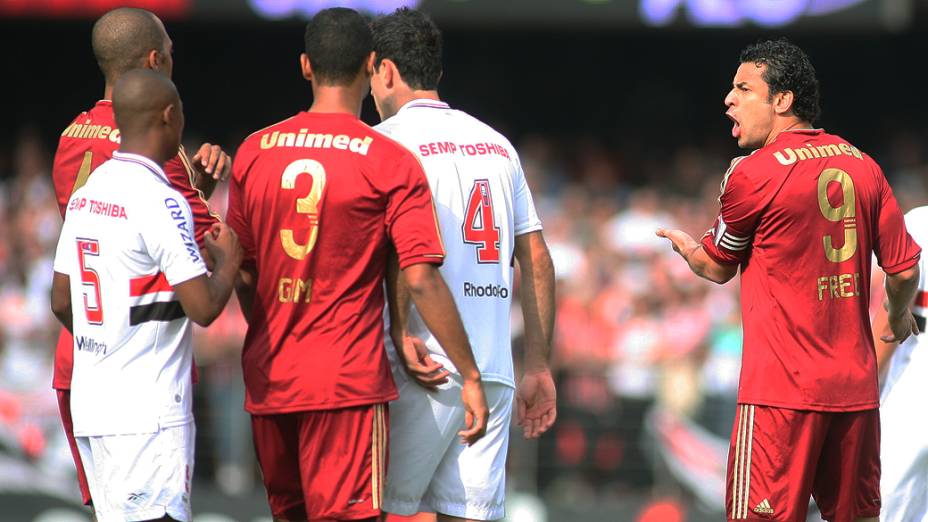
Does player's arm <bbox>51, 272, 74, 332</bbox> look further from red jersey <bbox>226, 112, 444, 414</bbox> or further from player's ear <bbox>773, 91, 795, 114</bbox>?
player's ear <bbox>773, 91, 795, 114</bbox>

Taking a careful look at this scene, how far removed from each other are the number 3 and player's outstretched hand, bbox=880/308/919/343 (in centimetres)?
47

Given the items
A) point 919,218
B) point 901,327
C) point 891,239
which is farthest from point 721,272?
point 919,218

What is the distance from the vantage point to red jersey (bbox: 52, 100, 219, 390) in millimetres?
5137

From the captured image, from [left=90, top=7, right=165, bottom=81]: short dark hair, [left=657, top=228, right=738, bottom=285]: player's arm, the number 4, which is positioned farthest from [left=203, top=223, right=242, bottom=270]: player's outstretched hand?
[left=657, top=228, right=738, bottom=285]: player's arm

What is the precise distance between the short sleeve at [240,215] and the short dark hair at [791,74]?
6.85 feet

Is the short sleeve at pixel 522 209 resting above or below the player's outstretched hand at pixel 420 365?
above

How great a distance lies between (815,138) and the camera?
535 centimetres

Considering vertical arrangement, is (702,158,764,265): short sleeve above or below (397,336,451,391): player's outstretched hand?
above

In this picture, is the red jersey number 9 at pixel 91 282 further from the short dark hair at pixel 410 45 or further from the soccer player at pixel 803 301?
the soccer player at pixel 803 301

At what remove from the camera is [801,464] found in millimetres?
5238

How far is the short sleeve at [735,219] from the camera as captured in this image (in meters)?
5.24

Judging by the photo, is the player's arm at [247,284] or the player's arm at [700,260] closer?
the player's arm at [247,284]

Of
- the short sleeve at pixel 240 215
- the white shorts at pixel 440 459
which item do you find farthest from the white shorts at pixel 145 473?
the white shorts at pixel 440 459

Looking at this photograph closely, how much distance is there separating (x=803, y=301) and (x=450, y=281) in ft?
4.47
